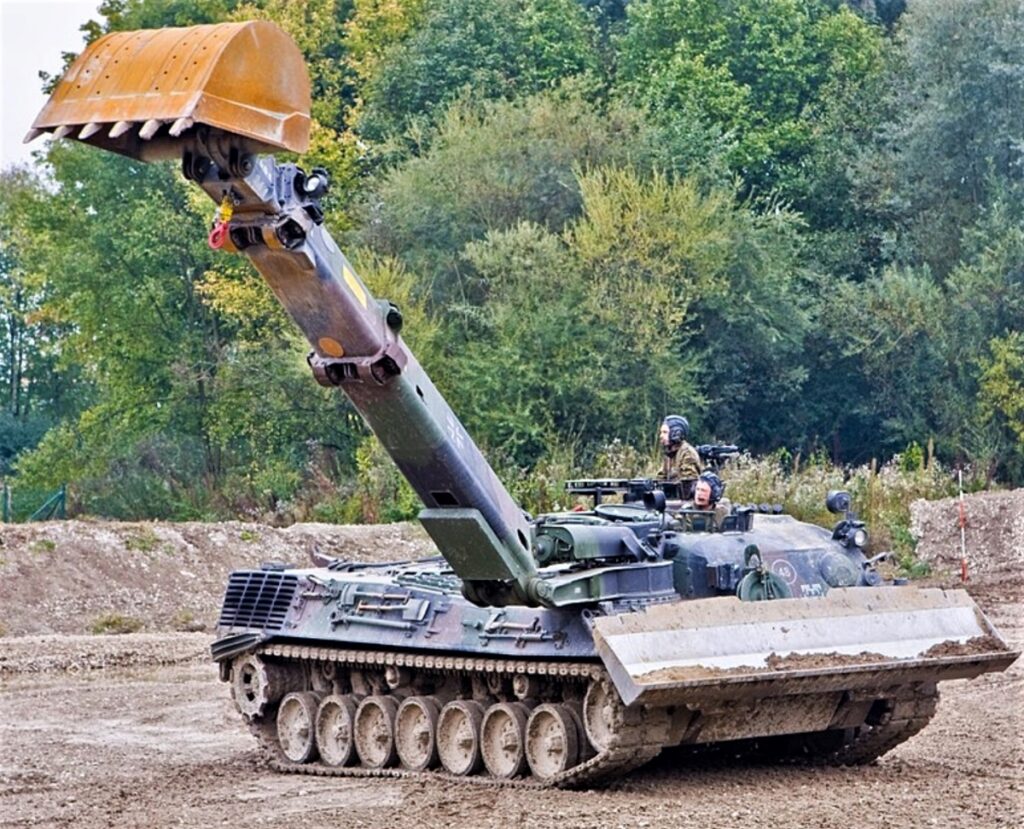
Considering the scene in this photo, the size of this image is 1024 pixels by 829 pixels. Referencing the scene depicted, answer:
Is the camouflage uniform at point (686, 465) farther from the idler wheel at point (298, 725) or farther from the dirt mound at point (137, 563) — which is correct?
the dirt mound at point (137, 563)

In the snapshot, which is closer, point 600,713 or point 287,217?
point 287,217

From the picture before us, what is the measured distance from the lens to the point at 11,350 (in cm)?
5891

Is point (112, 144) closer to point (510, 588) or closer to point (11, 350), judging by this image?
point (510, 588)

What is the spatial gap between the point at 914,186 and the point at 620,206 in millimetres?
8538

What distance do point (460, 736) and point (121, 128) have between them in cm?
576

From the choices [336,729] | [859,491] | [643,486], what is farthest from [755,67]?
[336,729]

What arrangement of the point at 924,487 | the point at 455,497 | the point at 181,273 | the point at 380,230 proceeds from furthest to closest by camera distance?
the point at 181,273 → the point at 380,230 → the point at 924,487 → the point at 455,497

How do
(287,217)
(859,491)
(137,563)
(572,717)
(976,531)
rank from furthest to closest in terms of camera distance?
(859,491) < (976,531) < (137,563) < (572,717) < (287,217)

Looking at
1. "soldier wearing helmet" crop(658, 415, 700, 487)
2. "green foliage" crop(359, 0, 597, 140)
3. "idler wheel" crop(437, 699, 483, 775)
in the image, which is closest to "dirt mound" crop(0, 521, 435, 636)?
"soldier wearing helmet" crop(658, 415, 700, 487)

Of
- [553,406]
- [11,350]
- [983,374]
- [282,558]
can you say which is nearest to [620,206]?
[553,406]

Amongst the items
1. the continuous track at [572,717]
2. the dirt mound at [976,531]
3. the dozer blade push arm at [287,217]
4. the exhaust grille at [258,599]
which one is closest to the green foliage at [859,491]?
the dirt mound at [976,531]

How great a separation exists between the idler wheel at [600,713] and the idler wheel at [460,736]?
1180 millimetres

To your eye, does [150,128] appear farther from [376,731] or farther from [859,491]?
[859,491]

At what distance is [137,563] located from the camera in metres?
30.8
